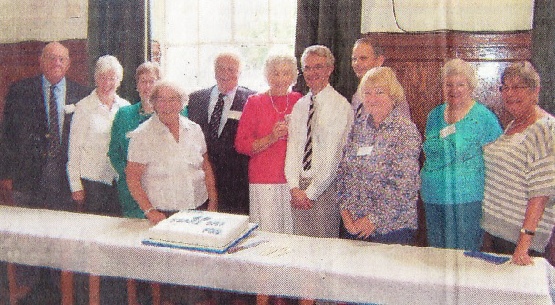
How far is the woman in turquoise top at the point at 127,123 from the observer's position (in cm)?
190

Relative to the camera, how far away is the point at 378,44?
180 centimetres

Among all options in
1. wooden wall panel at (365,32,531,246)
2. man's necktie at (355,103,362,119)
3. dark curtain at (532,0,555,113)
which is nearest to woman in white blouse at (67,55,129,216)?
man's necktie at (355,103,362,119)

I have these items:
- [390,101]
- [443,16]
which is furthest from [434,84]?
[390,101]

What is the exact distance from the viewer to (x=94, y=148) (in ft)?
6.57

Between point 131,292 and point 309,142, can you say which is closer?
point 131,292

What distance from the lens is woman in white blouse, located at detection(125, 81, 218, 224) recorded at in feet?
5.67

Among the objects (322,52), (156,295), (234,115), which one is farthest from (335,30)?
(156,295)

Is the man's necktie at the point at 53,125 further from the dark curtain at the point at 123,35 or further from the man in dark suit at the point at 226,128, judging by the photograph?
the man in dark suit at the point at 226,128

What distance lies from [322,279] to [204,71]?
4.21ft

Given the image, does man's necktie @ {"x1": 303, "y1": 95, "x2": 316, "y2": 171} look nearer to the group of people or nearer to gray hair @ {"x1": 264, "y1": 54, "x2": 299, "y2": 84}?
the group of people

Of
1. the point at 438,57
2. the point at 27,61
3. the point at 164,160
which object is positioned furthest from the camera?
the point at 27,61

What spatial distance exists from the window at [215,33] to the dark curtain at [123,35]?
0.09 m

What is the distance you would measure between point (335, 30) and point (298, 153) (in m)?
0.49

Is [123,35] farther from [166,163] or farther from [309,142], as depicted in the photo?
[309,142]
